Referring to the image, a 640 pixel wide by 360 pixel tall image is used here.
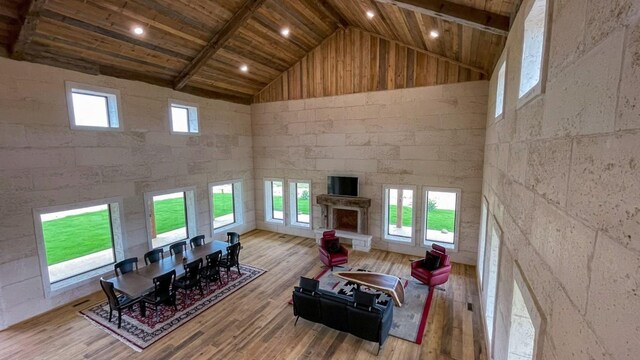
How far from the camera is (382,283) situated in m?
5.43

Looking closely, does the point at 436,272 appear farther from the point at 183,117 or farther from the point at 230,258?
the point at 183,117

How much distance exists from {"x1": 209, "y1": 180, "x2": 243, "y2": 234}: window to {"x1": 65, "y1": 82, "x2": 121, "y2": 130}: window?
3.70m

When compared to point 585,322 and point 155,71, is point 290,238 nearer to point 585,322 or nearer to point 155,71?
point 155,71

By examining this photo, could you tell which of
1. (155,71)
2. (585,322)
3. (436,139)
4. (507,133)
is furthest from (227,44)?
(585,322)

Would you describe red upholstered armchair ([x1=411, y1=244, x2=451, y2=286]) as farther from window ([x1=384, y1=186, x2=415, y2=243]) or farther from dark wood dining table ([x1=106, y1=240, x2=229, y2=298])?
dark wood dining table ([x1=106, y1=240, x2=229, y2=298])

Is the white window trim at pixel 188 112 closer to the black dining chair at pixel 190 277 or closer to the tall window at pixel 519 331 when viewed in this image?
the black dining chair at pixel 190 277

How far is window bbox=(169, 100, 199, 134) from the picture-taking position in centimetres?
756

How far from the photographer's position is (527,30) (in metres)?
2.85

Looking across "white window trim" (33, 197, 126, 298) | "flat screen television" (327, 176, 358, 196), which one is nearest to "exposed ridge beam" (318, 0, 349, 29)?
"flat screen television" (327, 176, 358, 196)

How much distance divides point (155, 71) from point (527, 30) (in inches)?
305

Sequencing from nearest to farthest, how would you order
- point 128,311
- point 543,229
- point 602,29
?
point 602,29 < point 543,229 < point 128,311

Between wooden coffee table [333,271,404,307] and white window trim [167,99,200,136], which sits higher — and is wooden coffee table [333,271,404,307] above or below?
below

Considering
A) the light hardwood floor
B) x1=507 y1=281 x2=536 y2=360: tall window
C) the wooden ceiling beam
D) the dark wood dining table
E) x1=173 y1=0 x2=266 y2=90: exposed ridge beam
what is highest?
x1=173 y1=0 x2=266 y2=90: exposed ridge beam

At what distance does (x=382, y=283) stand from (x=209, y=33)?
6973 millimetres
